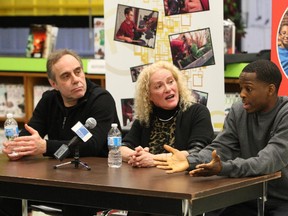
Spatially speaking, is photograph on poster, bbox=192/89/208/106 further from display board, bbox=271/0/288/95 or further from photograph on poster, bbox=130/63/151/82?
display board, bbox=271/0/288/95

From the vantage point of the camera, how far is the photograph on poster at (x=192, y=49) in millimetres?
5168

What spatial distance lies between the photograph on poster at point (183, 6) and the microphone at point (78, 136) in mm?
1582

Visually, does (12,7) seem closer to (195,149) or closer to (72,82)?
(72,82)

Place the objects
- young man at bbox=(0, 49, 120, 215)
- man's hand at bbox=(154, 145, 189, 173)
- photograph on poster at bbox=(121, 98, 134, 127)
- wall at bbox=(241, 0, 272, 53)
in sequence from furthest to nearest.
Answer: wall at bbox=(241, 0, 272, 53) → photograph on poster at bbox=(121, 98, 134, 127) → young man at bbox=(0, 49, 120, 215) → man's hand at bbox=(154, 145, 189, 173)

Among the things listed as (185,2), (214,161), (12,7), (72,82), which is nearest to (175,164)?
(214,161)

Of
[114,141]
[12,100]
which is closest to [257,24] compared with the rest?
[12,100]

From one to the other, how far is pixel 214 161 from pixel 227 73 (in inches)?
99.6

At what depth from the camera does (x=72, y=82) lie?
4.53 m

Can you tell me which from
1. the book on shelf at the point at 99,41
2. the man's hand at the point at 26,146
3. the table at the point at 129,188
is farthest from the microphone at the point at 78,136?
the book on shelf at the point at 99,41

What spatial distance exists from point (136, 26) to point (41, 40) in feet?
6.45

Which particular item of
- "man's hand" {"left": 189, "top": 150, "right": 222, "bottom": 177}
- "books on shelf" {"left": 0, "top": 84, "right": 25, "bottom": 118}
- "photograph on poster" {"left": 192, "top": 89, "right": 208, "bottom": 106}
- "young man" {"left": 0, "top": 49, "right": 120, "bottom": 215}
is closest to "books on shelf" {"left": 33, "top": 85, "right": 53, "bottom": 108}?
"books on shelf" {"left": 0, "top": 84, "right": 25, "bottom": 118}

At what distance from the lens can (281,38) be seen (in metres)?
4.71

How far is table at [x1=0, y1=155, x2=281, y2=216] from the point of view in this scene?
324 cm

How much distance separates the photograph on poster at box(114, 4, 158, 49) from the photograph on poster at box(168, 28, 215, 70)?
181 mm
